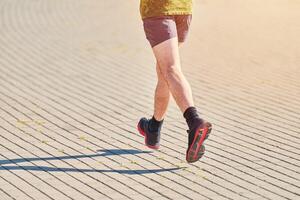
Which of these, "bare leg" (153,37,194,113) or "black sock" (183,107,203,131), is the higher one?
"bare leg" (153,37,194,113)

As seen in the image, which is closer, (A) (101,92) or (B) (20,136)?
(B) (20,136)

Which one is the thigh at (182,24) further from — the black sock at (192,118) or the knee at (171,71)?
the black sock at (192,118)

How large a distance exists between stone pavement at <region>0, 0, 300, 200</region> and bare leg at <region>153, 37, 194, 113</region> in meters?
0.64

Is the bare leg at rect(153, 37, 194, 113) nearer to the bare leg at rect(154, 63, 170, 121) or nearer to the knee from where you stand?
the knee

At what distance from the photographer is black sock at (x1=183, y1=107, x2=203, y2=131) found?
540 centimetres

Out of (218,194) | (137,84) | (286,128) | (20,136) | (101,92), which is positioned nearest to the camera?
(218,194)

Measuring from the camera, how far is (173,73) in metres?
5.67

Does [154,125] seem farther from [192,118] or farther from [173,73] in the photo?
[192,118]

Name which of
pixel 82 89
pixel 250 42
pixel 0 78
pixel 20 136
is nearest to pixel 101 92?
pixel 82 89

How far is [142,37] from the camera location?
13.2 metres

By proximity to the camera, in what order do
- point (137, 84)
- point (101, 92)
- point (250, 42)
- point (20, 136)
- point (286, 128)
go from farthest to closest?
point (250, 42) → point (137, 84) → point (101, 92) → point (286, 128) → point (20, 136)

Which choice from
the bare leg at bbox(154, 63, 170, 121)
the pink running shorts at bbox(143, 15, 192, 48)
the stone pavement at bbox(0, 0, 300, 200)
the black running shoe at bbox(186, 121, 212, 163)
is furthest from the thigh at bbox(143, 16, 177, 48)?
the stone pavement at bbox(0, 0, 300, 200)

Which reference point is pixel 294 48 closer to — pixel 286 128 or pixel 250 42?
pixel 250 42

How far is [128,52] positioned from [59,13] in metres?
3.93
